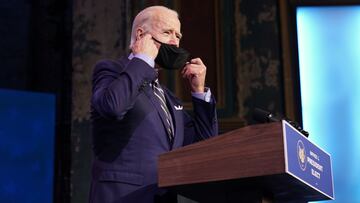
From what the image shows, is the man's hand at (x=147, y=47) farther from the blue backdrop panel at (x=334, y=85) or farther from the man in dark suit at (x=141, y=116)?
the blue backdrop panel at (x=334, y=85)

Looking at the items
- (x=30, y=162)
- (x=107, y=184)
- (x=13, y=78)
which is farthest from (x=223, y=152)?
(x=13, y=78)

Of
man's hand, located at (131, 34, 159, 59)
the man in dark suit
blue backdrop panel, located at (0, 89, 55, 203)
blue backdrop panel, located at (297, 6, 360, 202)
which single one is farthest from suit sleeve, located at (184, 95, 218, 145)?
blue backdrop panel, located at (0, 89, 55, 203)

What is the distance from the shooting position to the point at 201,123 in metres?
2.19

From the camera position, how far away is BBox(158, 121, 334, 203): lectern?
1.54 meters

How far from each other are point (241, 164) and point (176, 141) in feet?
1.74

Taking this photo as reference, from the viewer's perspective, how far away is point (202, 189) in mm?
1704

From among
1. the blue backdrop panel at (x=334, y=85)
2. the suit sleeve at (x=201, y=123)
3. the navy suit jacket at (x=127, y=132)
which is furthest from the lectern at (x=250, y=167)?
the blue backdrop panel at (x=334, y=85)

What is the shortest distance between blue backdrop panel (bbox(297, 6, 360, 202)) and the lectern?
228 cm

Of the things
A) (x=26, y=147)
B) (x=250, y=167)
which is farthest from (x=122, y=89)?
(x=26, y=147)

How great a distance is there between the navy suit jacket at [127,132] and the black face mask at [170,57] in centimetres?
9

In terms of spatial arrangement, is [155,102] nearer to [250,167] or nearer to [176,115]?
[176,115]

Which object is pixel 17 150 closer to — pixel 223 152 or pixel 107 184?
pixel 107 184

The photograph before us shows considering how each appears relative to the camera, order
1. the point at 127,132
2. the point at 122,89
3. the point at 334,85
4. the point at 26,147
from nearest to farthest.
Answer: the point at 122,89 < the point at 127,132 < the point at 334,85 < the point at 26,147

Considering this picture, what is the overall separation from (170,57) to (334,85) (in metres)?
2.30
